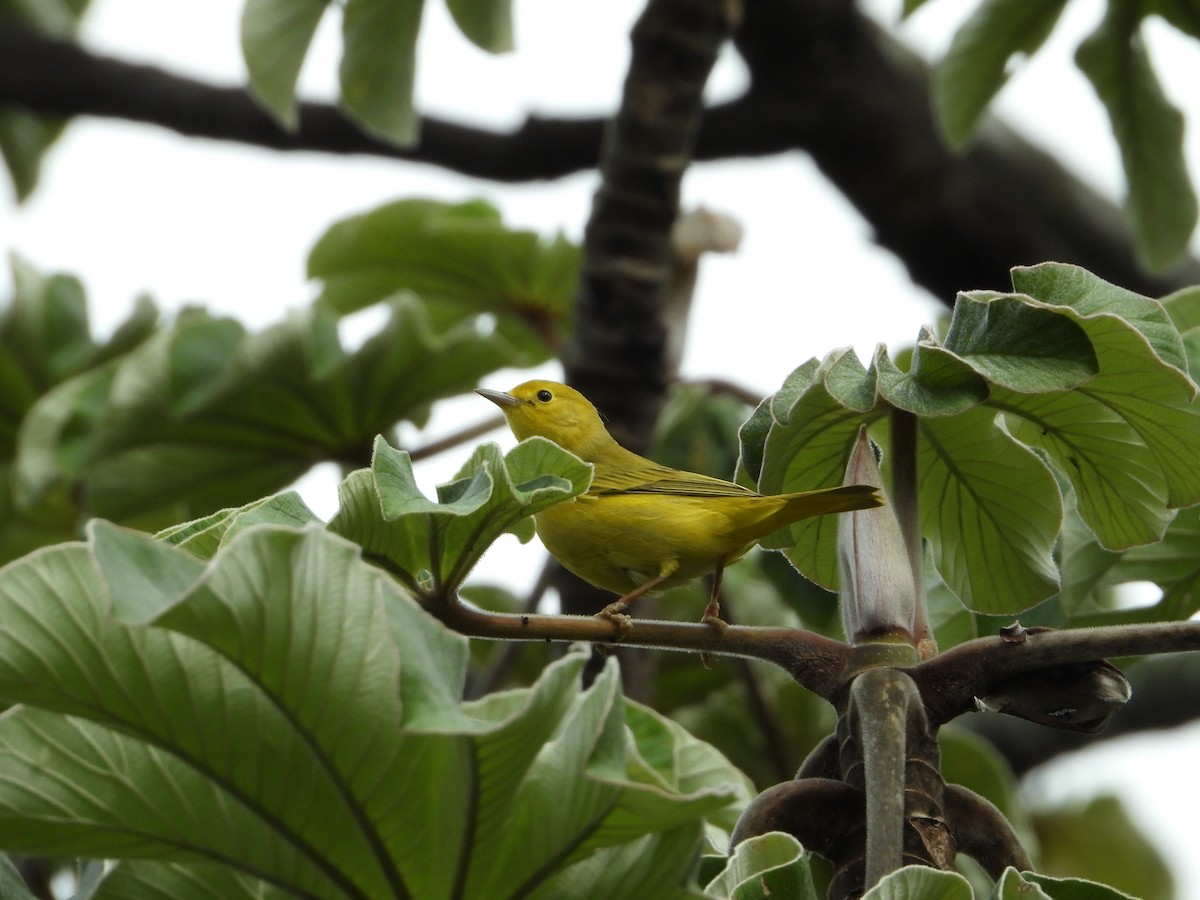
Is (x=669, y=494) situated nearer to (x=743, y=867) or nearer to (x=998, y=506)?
(x=998, y=506)

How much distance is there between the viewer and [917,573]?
134 cm

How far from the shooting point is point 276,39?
288 cm

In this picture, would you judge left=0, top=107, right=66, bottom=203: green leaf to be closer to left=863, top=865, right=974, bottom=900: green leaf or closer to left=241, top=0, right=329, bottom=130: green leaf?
left=241, top=0, right=329, bottom=130: green leaf

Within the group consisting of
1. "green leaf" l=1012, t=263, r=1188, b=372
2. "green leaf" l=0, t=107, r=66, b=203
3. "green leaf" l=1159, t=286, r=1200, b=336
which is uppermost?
"green leaf" l=0, t=107, r=66, b=203

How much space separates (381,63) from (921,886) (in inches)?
87.5

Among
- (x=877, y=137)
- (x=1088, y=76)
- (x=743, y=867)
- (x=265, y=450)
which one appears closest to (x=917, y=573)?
(x=743, y=867)

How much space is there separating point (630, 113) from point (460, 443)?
30.9 inches

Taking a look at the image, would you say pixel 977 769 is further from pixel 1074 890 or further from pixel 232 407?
pixel 1074 890

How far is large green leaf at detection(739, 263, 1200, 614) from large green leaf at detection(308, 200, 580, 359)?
197 centimetres

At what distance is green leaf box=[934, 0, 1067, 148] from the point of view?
2.84 metres

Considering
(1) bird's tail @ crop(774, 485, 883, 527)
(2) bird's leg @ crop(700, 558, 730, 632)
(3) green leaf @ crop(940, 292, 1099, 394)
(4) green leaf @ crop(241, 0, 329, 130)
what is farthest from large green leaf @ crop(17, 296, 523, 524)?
(3) green leaf @ crop(940, 292, 1099, 394)

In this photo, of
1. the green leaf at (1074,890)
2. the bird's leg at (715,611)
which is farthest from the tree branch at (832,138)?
the green leaf at (1074,890)

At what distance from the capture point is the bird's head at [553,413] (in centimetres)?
271

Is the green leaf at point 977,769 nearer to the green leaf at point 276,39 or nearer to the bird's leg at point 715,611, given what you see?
the bird's leg at point 715,611
